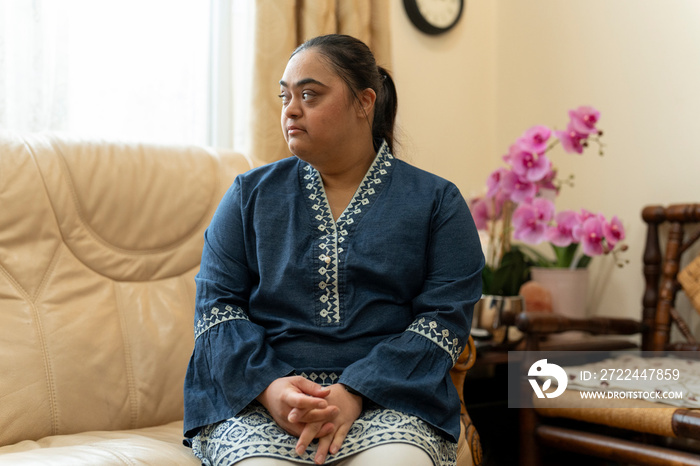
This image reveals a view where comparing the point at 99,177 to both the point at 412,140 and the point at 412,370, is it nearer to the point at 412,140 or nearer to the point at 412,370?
the point at 412,370

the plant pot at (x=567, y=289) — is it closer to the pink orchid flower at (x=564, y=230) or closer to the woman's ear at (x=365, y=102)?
the pink orchid flower at (x=564, y=230)

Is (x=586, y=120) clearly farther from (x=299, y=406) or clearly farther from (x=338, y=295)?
(x=299, y=406)

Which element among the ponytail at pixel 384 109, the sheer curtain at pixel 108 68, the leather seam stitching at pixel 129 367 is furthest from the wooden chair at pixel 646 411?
the sheer curtain at pixel 108 68

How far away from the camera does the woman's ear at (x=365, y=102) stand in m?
1.32

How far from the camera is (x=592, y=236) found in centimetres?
204

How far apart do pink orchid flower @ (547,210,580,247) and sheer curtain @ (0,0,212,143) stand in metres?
1.13

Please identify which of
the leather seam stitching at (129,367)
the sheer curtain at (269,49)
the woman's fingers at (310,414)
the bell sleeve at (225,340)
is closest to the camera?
the woman's fingers at (310,414)

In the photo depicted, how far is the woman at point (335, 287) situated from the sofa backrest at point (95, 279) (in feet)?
1.20

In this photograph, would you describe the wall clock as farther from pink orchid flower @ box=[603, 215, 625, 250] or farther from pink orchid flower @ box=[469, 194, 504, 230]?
pink orchid flower @ box=[603, 215, 625, 250]

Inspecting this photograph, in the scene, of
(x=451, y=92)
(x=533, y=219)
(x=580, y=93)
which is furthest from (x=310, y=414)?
(x=451, y=92)

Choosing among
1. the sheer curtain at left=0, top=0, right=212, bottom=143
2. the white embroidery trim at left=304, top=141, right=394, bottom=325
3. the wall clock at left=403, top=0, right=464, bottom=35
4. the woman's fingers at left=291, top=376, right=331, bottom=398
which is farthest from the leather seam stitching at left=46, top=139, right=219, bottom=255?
the wall clock at left=403, top=0, right=464, bottom=35

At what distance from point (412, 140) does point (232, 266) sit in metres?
1.46

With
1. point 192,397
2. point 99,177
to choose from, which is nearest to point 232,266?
point 192,397

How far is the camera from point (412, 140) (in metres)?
2.58
